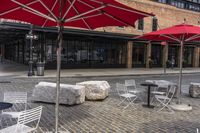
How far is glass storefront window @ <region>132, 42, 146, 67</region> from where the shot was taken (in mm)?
33969

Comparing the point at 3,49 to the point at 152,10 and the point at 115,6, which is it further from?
the point at 115,6

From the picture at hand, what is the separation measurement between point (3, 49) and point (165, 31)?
5713 centimetres

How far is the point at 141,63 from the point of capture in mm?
34688

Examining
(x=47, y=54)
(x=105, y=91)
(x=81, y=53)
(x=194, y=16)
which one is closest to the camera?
(x=105, y=91)

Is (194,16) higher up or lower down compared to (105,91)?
higher up

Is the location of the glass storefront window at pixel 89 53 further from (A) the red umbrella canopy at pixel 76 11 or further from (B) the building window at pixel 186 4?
(A) the red umbrella canopy at pixel 76 11

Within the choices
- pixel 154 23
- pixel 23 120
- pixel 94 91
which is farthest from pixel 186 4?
pixel 23 120

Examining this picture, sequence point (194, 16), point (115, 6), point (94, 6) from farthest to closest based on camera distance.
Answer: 1. point (194, 16)
2. point (94, 6)
3. point (115, 6)

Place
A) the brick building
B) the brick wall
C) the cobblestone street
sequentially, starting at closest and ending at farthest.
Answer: the cobblestone street → the brick building → the brick wall

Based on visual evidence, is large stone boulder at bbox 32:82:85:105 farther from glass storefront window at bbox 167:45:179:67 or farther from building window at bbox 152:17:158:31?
glass storefront window at bbox 167:45:179:67

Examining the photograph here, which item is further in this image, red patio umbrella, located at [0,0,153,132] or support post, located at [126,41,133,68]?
support post, located at [126,41,133,68]

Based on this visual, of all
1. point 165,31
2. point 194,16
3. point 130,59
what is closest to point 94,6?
point 165,31

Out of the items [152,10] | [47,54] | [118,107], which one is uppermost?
[152,10]

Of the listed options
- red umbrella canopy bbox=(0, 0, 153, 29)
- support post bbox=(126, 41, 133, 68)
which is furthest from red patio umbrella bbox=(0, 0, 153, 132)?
support post bbox=(126, 41, 133, 68)
